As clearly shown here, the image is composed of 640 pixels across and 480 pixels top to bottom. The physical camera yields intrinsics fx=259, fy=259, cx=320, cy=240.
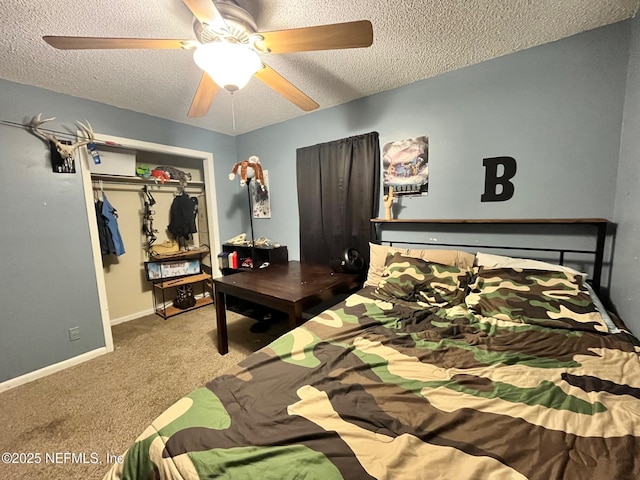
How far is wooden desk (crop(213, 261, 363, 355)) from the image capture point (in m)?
1.82

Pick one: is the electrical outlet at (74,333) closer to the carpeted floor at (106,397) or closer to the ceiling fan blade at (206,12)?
the carpeted floor at (106,397)

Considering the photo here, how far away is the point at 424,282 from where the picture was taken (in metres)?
1.82

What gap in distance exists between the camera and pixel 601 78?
1.58 metres

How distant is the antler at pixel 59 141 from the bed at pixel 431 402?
2.45m

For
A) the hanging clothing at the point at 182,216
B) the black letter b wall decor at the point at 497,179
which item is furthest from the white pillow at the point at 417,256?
the hanging clothing at the point at 182,216

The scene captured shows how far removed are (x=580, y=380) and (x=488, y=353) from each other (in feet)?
0.98

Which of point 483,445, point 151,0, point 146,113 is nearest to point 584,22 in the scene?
point 483,445

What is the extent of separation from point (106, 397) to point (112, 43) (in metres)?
2.21

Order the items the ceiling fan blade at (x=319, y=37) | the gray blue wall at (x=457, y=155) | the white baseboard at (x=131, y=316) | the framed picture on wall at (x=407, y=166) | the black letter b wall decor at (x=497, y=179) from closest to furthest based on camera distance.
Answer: the ceiling fan blade at (x=319, y=37), the gray blue wall at (x=457, y=155), the black letter b wall decor at (x=497, y=179), the framed picture on wall at (x=407, y=166), the white baseboard at (x=131, y=316)

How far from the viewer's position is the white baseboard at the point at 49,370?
199 centimetres

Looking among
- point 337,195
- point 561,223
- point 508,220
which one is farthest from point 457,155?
point 337,195

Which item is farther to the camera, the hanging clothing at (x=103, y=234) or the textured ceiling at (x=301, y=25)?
the hanging clothing at (x=103, y=234)

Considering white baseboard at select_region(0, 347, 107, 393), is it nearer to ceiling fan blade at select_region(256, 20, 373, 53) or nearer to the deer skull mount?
the deer skull mount

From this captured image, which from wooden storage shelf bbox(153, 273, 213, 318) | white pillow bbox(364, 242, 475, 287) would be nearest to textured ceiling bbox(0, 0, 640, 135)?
white pillow bbox(364, 242, 475, 287)
